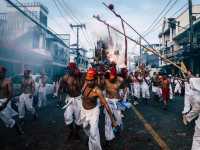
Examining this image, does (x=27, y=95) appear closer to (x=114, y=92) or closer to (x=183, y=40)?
(x=114, y=92)

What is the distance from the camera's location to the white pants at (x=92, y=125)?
649 centimetres

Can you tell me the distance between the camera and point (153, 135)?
9.26 metres

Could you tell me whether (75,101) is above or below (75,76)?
below

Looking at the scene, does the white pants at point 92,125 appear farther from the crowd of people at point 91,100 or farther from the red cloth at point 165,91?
the red cloth at point 165,91

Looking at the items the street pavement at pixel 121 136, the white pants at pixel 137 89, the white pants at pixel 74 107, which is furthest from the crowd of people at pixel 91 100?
the white pants at pixel 137 89

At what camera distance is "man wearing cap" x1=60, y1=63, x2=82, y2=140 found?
8.89m

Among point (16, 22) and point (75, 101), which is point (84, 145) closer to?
point (75, 101)

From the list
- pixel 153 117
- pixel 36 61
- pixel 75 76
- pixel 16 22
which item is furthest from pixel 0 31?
pixel 75 76

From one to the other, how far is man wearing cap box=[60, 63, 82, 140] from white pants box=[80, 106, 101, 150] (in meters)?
1.82

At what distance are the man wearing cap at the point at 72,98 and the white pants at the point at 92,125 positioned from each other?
5.98 feet

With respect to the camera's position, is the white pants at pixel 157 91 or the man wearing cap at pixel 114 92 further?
the white pants at pixel 157 91

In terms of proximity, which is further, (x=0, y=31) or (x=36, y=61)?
(x=36, y=61)

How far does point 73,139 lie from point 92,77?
2268 mm

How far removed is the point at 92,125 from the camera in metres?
6.73
